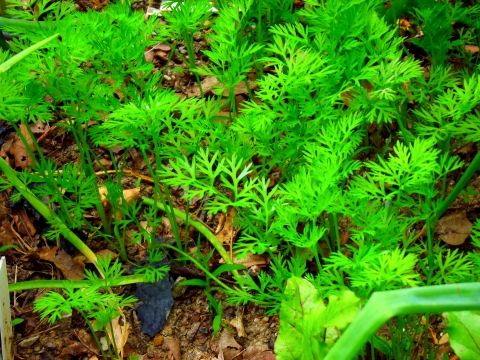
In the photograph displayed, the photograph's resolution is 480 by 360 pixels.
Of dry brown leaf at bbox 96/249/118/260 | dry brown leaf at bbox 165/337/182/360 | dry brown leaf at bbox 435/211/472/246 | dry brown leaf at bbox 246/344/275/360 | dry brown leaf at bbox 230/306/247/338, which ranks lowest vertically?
dry brown leaf at bbox 165/337/182/360

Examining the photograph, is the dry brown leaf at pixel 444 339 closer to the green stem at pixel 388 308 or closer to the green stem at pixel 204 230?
the green stem at pixel 204 230

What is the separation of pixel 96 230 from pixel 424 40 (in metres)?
1.28

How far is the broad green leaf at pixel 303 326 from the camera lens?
4.44ft

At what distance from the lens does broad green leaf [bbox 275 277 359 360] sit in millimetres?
1353

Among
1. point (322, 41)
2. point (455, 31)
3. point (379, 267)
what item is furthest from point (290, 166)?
point (455, 31)

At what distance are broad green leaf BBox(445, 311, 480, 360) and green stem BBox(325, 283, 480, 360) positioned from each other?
386 millimetres

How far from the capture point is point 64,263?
82.0 inches

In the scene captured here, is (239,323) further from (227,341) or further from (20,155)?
(20,155)

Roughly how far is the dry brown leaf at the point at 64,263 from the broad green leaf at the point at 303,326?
0.85 metres

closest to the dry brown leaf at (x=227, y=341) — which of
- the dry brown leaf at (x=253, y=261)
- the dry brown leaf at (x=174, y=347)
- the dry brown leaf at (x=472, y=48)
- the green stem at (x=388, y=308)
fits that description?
the dry brown leaf at (x=174, y=347)

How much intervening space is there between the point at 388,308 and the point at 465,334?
496 mm

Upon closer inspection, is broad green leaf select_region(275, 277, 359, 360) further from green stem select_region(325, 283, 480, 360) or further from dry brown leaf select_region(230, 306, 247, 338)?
dry brown leaf select_region(230, 306, 247, 338)

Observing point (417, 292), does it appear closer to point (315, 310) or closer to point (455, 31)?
point (315, 310)

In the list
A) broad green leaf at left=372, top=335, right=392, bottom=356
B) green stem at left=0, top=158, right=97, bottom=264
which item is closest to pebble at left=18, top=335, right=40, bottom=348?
green stem at left=0, top=158, right=97, bottom=264
